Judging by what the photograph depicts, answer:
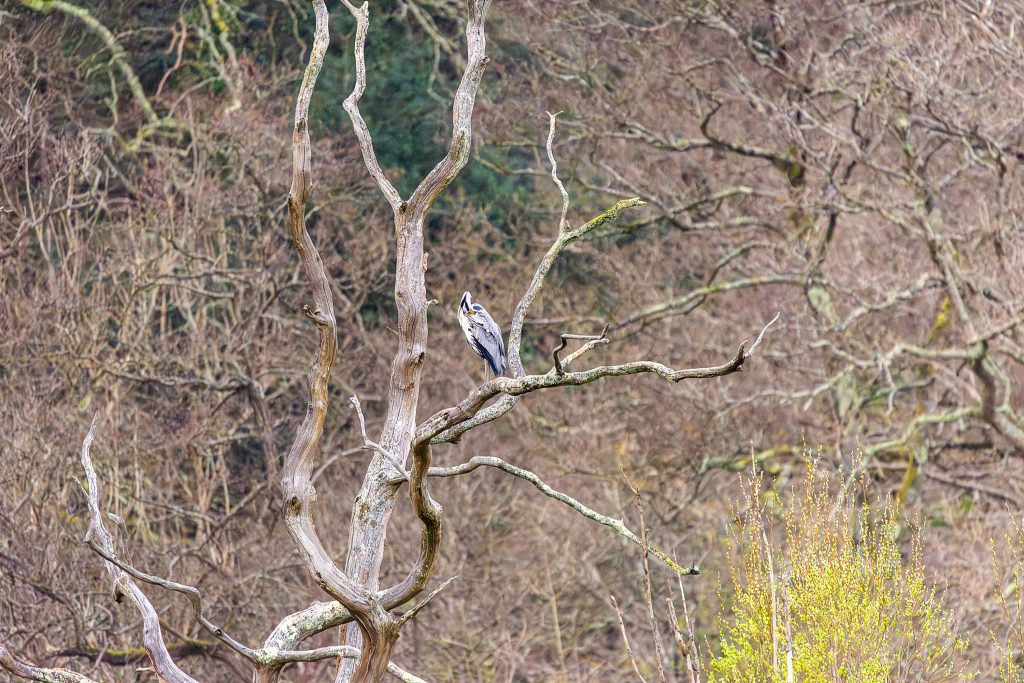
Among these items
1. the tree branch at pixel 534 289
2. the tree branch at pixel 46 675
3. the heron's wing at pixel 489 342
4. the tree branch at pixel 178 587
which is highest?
the tree branch at pixel 534 289

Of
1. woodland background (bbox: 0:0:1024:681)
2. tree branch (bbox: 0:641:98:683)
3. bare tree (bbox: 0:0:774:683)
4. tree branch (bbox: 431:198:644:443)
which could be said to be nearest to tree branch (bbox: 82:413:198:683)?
bare tree (bbox: 0:0:774:683)

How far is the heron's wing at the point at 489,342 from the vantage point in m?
6.99

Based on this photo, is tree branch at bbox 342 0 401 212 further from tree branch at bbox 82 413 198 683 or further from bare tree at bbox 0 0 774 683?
tree branch at bbox 82 413 198 683

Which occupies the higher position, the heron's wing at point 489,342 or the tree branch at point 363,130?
the tree branch at point 363,130

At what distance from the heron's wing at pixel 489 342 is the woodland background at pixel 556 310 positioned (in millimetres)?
5329

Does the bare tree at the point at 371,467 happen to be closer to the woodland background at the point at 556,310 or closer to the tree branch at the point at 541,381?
the tree branch at the point at 541,381

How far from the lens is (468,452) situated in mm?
16500

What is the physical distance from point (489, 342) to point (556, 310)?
1078 cm

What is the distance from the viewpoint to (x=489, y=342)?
23.0 feet

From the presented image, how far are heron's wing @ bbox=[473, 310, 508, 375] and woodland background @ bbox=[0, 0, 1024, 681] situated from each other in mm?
5329

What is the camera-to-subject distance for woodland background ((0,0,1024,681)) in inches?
520

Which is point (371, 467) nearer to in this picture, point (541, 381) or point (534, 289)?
point (534, 289)

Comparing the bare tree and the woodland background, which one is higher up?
the bare tree

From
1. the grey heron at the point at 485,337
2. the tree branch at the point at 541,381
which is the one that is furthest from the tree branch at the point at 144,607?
the grey heron at the point at 485,337
